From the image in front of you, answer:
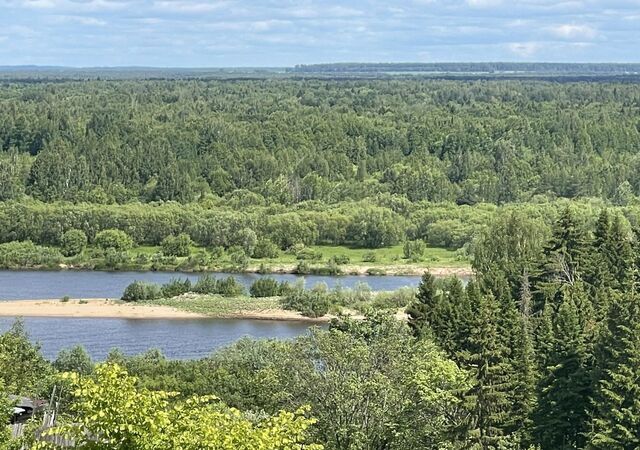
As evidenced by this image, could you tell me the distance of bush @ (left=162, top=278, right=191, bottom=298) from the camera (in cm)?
6450

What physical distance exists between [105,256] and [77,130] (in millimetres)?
44097

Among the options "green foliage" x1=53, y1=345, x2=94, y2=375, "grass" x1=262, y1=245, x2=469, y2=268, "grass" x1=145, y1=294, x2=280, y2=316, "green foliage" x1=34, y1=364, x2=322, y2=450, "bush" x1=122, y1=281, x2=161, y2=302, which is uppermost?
"green foliage" x1=34, y1=364, x2=322, y2=450

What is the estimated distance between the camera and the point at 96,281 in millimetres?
→ 70938

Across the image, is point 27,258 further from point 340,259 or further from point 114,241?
point 340,259

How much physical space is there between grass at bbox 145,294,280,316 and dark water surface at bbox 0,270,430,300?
4123mm

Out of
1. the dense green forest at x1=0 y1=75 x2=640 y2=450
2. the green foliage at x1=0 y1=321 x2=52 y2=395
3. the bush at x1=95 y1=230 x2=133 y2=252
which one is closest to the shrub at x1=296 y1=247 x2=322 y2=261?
the dense green forest at x1=0 y1=75 x2=640 y2=450

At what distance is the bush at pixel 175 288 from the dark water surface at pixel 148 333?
208 inches

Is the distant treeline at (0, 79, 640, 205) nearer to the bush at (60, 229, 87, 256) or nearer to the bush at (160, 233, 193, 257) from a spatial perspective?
the bush at (60, 229, 87, 256)

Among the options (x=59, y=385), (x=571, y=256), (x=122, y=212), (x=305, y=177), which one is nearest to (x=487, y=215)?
(x=305, y=177)

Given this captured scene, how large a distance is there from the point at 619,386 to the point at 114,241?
59.1 m

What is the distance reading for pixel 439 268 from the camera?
246ft

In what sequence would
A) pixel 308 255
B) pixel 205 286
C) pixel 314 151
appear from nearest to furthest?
1. pixel 205 286
2. pixel 308 255
3. pixel 314 151

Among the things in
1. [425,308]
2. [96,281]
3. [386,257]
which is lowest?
[386,257]

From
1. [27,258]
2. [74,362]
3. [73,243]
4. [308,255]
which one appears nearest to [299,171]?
[308,255]
